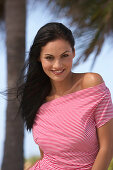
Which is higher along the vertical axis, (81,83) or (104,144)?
(81,83)

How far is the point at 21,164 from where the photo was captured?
686cm

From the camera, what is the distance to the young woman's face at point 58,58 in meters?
2.33

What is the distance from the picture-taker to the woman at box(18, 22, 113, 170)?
228 cm

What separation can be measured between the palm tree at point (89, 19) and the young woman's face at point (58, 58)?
12.5 feet

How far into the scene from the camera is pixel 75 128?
2.31m

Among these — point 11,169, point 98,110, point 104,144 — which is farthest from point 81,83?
point 11,169

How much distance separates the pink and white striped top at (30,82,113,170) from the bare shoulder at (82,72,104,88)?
0.03 metres

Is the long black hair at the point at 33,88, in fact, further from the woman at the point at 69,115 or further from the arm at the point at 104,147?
the arm at the point at 104,147

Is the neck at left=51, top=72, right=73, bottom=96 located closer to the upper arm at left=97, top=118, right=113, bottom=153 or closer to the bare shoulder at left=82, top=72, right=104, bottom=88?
the bare shoulder at left=82, top=72, right=104, bottom=88

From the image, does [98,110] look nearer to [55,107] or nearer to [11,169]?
[55,107]

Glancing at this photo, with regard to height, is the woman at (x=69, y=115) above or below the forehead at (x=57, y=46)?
below

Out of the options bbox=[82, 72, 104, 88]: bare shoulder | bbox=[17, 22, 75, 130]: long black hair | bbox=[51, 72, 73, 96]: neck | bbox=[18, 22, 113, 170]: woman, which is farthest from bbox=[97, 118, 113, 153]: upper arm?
bbox=[17, 22, 75, 130]: long black hair

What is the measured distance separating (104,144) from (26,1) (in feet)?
19.5

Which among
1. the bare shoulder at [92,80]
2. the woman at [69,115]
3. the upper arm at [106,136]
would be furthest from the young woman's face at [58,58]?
the upper arm at [106,136]
